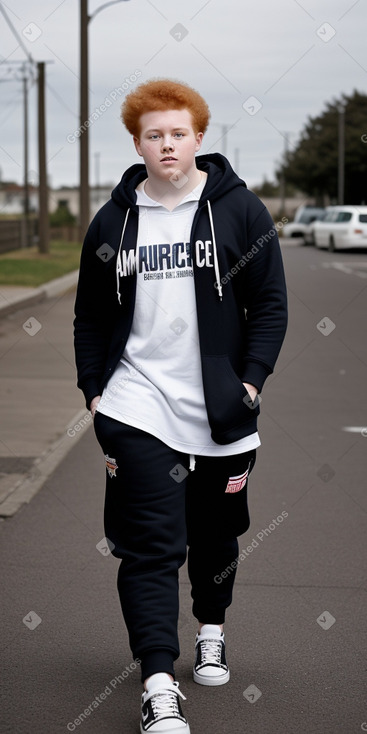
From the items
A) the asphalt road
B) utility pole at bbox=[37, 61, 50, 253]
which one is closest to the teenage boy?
the asphalt road

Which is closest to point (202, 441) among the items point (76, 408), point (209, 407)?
point (209, 407)

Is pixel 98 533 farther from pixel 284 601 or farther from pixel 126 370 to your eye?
pixel 126 370

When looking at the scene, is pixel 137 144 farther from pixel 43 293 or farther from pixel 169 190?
pixel 43 293

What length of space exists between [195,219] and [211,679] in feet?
4.79

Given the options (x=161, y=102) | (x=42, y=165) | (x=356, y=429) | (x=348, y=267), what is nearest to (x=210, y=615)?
(x=161, y=102)

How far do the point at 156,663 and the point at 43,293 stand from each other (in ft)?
57.4

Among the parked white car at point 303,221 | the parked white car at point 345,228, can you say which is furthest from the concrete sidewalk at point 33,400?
the parked white car at point 303,221

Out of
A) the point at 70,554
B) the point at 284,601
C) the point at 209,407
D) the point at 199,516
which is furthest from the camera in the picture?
the point at 70,554

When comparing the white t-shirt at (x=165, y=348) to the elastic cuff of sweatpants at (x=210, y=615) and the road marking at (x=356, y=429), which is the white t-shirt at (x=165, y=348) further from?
the road marking at (x=356, y=429)

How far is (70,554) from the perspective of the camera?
17.3 feet

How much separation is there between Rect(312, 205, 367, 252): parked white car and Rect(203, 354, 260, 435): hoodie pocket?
106ft

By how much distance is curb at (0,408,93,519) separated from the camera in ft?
20.3

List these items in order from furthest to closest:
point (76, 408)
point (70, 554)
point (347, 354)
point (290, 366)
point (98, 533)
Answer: point (347, 354) < point (290, 366) < point (76, 408) < point (98, 533) < point (70, 554)

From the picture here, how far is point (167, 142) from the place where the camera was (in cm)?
348
